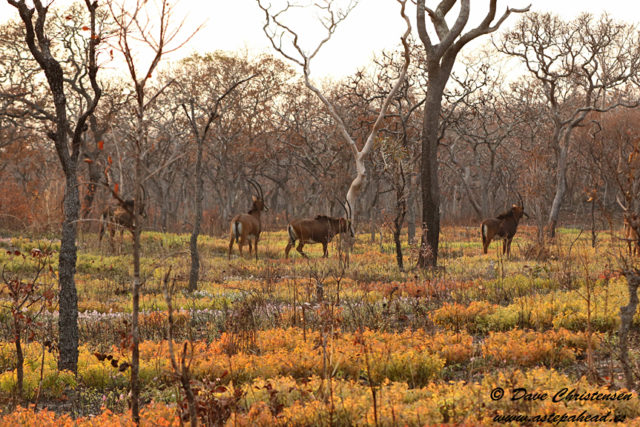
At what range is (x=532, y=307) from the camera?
905 centimetres

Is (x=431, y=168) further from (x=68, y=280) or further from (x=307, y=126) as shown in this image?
(x=307, y=126)

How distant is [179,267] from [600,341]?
11792 millimetres

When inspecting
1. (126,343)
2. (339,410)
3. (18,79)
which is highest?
(18,79)

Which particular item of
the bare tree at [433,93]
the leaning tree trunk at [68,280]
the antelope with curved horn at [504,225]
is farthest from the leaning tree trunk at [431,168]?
the leaning tree trunk at [68,280]

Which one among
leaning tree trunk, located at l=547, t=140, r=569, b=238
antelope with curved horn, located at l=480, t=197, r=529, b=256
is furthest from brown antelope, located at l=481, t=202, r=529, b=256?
leaning tree trunk, located at l=547, t=140, r=569, b=238

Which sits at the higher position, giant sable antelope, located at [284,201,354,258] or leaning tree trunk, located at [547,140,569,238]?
leaning tree trunk, located at [547,140,569,238]

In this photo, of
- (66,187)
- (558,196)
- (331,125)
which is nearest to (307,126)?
(331,125)

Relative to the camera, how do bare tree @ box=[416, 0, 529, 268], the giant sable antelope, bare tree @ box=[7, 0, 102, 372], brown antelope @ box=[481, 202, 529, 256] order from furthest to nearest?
the giant sable antelope → brown antelope @ box=[481, 202, 529, 256] → bare tree @ box=[416, 0, 529, 268] → bare tree @ box=[7, 0, 102, 372]

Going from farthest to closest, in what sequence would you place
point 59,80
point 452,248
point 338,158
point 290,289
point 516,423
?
point 338,158 < point 452,248 < point 290,289 < point 59,80 < point 516,423

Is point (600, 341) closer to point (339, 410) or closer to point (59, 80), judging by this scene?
point (339, 410)

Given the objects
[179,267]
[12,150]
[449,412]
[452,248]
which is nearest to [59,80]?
[449,412]

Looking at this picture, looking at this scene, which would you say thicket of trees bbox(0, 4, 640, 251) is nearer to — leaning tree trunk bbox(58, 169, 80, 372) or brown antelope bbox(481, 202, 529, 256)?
brown antelope bbox(481, 202, 529, 256)

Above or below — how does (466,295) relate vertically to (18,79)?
below

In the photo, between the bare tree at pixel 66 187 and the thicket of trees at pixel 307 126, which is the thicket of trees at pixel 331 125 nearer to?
the thicket of trees at pixel 307 126
